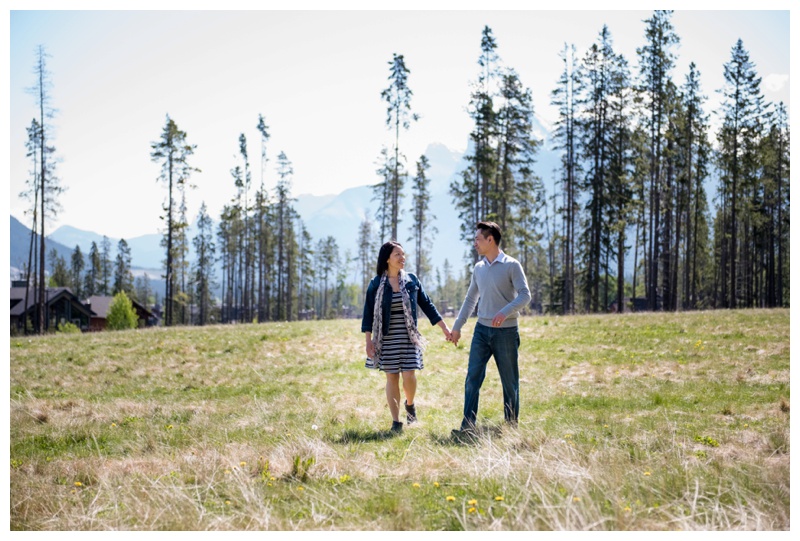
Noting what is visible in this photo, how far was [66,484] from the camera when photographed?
4980 millimetres

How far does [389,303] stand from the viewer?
7070mm

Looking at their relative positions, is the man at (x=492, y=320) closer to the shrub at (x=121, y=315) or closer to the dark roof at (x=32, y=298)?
the shrub at (x=121, y=315)

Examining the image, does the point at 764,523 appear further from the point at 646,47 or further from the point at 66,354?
the point at 646,47

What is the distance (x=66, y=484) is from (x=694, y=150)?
35074mm

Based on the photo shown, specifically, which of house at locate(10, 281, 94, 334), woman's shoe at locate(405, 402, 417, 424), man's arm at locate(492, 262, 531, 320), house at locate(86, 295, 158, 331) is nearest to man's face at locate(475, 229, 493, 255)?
man's arm at locate(492, 262, 531, 320)

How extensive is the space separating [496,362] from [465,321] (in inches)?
22.1

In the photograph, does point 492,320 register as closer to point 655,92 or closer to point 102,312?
point 655,92

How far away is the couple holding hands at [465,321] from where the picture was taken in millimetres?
6734

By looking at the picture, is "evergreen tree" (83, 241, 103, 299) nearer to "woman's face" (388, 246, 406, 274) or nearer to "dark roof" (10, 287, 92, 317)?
"dark roof" (10, 287, 92, 317)

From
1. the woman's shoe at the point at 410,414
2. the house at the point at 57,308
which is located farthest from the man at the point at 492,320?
the house at the point at 57,308

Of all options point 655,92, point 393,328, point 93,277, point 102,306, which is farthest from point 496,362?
point 93,277
